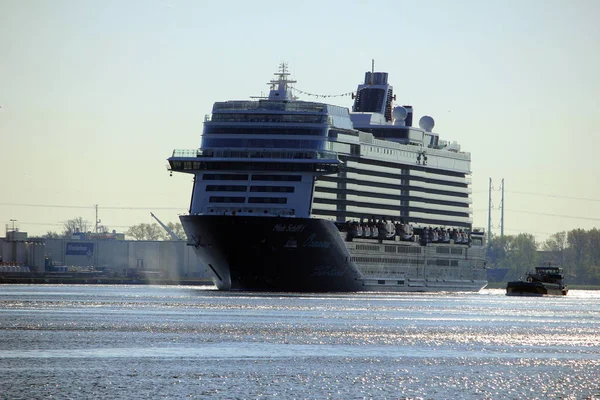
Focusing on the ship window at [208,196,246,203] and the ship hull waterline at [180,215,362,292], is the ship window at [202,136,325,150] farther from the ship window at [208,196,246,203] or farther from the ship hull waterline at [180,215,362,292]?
the ship hull waterline at [180,215,362,292]

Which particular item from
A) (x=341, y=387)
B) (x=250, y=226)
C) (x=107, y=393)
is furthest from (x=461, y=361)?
(x=250, y=226)

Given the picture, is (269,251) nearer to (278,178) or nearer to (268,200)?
(268,200)

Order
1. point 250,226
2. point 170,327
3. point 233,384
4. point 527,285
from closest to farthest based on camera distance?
point 233,384
point 170,327
point 250,226
point 527,285

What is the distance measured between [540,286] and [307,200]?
49293 mm

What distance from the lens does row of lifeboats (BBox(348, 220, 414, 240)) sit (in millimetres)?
148625

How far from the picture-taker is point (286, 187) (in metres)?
138

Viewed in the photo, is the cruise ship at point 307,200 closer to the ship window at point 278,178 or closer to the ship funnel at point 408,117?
the ship window at point 278,178

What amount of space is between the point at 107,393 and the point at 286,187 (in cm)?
8586

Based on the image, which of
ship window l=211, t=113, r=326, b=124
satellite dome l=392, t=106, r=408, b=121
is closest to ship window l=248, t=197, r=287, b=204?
ship window l=211, t=113, r=326, b=124

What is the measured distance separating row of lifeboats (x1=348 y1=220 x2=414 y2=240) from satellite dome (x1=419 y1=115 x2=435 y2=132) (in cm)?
2461

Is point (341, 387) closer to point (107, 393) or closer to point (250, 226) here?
point (107, 393)

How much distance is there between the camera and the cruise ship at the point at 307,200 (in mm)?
135250

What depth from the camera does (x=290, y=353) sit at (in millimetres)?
69875

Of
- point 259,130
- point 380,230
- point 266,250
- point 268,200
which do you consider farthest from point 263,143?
point 380,230
